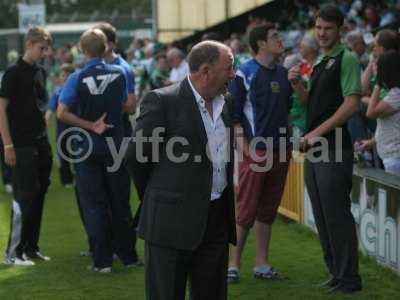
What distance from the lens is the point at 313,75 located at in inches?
300

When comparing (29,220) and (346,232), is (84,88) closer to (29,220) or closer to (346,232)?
(29,220)

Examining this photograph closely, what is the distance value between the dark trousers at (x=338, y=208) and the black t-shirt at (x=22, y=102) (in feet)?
8.51

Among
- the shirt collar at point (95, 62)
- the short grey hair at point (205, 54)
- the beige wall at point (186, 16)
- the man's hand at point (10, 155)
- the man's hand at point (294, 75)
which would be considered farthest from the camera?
the beige wall at point (186, 16)

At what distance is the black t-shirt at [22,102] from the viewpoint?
8.71 metres

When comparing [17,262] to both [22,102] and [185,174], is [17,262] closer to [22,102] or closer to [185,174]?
[22,102]

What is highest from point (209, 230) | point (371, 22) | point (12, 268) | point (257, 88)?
point (371, 22)

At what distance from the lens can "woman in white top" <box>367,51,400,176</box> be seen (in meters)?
8.27

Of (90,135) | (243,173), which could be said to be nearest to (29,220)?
(90,135)

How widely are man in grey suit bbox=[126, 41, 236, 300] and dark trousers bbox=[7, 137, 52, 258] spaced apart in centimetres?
329

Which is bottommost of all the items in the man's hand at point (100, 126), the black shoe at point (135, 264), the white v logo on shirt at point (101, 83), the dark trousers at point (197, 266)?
the black shoe at point (135, 264)

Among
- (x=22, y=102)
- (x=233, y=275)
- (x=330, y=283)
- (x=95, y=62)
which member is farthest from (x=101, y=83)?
(x=330, y=283)

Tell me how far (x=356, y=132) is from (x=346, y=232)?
3.66 meters

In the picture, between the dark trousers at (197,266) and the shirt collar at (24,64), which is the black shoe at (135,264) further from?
the dark trousers at (197,266)

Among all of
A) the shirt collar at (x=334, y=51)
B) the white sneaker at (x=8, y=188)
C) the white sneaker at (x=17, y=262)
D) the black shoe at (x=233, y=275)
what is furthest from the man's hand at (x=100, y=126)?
the white sneaker at (x=8, y=188)
